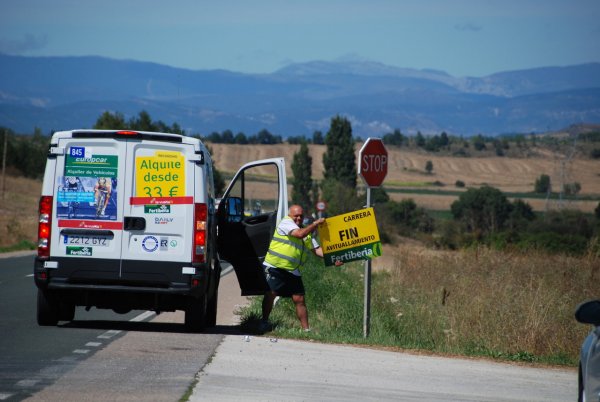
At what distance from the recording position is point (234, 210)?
16.5 metres

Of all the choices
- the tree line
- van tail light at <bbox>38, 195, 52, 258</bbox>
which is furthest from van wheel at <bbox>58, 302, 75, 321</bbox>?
the tree line

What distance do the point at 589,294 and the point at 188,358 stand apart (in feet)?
39.7

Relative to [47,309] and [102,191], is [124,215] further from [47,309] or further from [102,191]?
[47,309]

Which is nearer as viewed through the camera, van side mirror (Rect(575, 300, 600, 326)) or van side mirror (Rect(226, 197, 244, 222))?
van side mirror (Rect(575, 300, 600, 326))

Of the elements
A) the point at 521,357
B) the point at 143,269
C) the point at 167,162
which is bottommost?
the point at 521,357

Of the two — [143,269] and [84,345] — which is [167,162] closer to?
[143,269]

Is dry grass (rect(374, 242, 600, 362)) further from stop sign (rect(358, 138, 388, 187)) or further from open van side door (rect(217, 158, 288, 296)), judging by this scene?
open van side door (rect(217, 158, 288, 296))

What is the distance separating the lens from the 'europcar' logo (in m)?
14.7

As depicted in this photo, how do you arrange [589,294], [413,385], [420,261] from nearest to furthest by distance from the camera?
[413,385] → [589,294] → [420,261]

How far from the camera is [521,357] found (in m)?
14.9

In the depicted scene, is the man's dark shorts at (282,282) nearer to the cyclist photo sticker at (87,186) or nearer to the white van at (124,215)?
the white van at (124,215)

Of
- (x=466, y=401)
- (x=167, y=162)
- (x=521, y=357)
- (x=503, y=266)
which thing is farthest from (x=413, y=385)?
(x=503, y=266)

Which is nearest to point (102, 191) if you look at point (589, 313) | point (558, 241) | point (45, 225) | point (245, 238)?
point (45, 225)

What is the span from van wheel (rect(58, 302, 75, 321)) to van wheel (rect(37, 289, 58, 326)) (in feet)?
0.41
